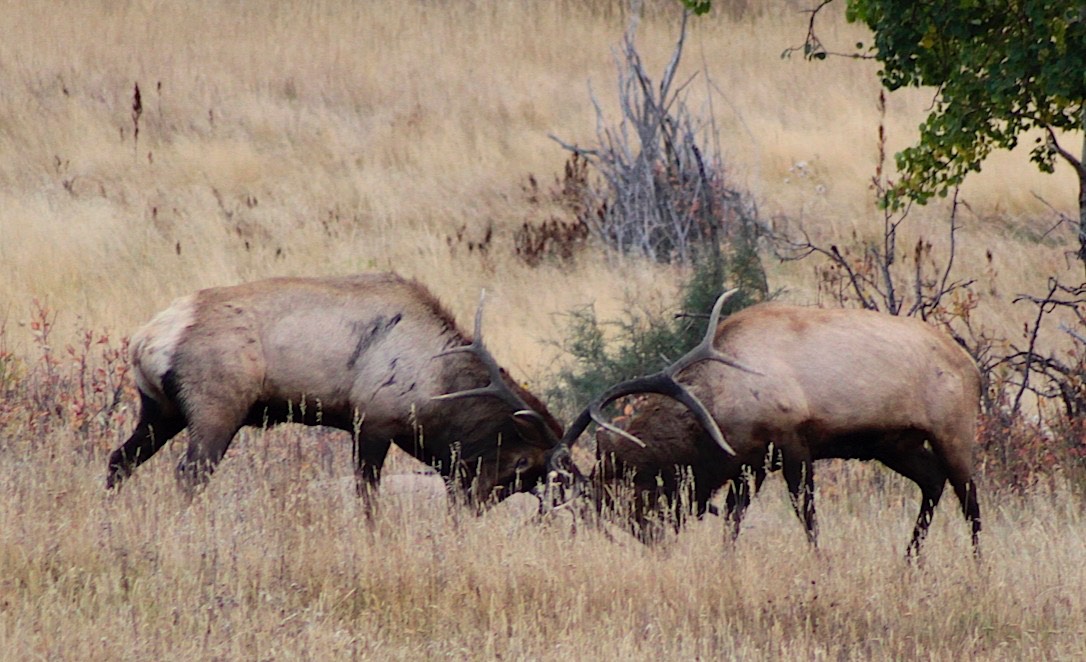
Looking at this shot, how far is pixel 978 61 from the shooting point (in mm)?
9875

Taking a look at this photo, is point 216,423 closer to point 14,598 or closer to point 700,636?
point 14,598

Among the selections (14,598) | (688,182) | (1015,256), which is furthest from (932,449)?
(1015,256)

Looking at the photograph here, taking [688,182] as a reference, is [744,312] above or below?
below

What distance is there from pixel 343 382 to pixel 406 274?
756 cm

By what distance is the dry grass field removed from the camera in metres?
6.29

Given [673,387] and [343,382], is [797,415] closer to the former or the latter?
[673,387]

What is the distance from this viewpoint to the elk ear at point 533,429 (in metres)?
8.47

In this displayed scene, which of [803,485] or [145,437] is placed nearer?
[803,485]

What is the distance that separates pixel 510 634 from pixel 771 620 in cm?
105

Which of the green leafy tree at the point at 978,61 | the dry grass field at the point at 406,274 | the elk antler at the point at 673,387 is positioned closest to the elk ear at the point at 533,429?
the dry grass field at the point at 406,274

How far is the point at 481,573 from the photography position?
6.67m

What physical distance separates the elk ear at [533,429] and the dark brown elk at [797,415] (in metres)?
0.43

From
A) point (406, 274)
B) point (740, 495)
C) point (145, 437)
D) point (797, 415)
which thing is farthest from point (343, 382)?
point (406, 274)

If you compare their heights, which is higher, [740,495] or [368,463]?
[368,463]
